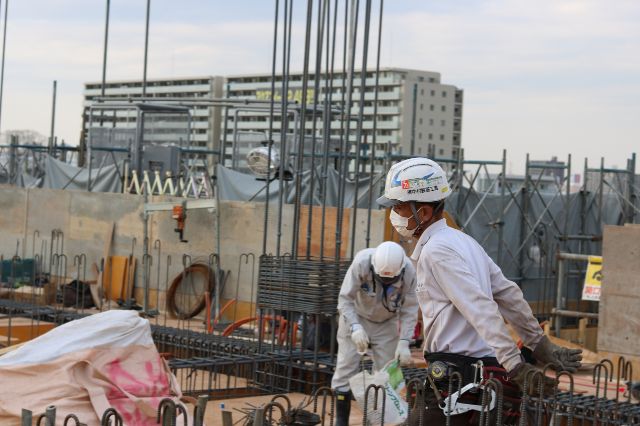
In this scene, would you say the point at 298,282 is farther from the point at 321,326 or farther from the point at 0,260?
the point at 0,260

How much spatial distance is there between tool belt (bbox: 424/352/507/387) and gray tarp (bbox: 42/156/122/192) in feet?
52.6

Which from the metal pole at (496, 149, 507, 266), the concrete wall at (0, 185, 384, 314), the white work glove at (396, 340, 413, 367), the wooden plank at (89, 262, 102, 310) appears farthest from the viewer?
the wooden plank at (89, 262, 102, 310)

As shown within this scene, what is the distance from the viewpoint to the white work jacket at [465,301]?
502cm

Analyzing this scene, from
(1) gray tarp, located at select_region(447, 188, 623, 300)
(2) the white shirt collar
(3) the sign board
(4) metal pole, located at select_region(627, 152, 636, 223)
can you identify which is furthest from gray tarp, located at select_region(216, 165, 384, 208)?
(2) the white shirt collar

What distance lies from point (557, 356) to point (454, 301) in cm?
60

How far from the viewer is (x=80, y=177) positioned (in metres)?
21.9

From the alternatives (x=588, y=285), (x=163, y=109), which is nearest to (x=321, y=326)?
(x=588, y=285)

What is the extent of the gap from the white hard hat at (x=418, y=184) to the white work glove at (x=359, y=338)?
451cm

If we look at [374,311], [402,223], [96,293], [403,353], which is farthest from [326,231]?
[402,223]

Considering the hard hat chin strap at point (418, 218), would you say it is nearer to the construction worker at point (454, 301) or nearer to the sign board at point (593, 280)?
the construction worker at point (454, 301)

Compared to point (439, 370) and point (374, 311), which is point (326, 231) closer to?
point (374, 311)

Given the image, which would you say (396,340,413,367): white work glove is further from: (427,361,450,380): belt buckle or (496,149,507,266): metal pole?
(496,149,507,266): metal pole

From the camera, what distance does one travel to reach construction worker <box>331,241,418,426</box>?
10.1 metres

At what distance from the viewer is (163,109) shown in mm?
23844
